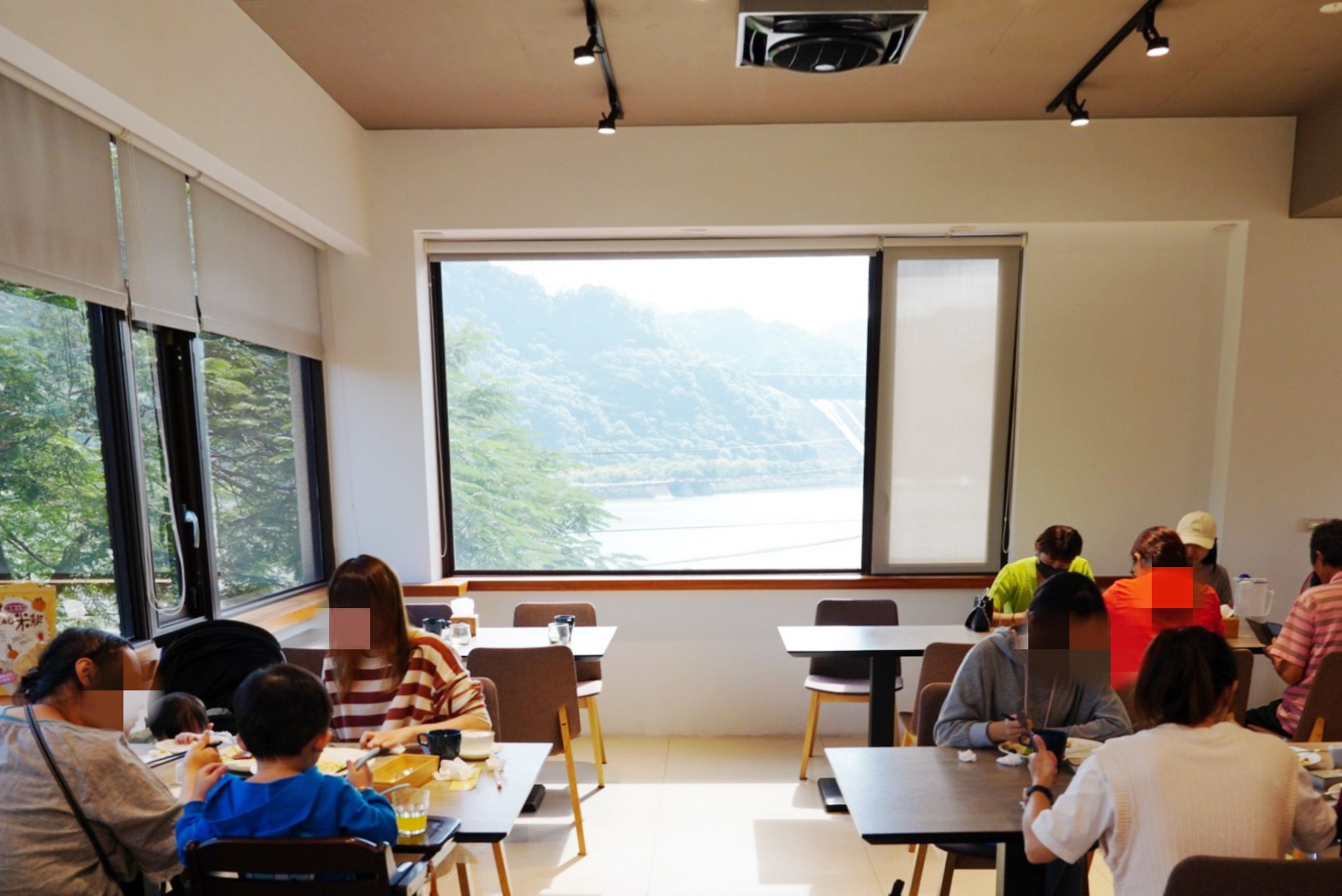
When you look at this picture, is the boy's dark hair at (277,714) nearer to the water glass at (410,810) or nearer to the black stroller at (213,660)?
the water glass at (410,810)

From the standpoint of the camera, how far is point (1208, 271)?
413 cm

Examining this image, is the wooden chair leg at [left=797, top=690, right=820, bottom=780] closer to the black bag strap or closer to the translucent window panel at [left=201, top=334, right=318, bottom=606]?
the translucent window panel at [left=201, top=334, right=318, bottom=606]

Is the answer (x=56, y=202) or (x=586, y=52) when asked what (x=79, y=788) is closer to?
(x=56, y=202)

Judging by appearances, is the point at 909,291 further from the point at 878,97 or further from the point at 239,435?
the point at 239,435

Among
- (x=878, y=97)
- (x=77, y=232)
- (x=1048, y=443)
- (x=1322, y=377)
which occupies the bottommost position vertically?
(x=1048, y=443)

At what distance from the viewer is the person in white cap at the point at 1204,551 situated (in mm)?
3455

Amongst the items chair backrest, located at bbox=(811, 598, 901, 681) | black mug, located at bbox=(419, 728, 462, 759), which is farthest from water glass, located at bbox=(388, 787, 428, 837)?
chair backrest, located at bbox=(811, 598, 901, 681)

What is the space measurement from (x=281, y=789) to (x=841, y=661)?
2.88m

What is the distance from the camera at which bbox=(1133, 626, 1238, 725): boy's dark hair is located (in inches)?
55.2

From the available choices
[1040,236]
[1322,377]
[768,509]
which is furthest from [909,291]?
[1322,377]

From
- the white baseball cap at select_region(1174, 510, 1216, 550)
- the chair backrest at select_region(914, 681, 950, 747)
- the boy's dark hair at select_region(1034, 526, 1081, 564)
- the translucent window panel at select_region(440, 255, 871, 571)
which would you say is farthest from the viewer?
the translucent window panel at select_region(440, 255, 871, 571)

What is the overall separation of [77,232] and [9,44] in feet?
1.90

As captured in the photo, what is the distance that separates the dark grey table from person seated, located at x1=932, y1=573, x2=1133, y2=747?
90mm

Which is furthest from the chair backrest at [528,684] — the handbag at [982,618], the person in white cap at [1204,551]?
the person in white cap at [1204,551]
